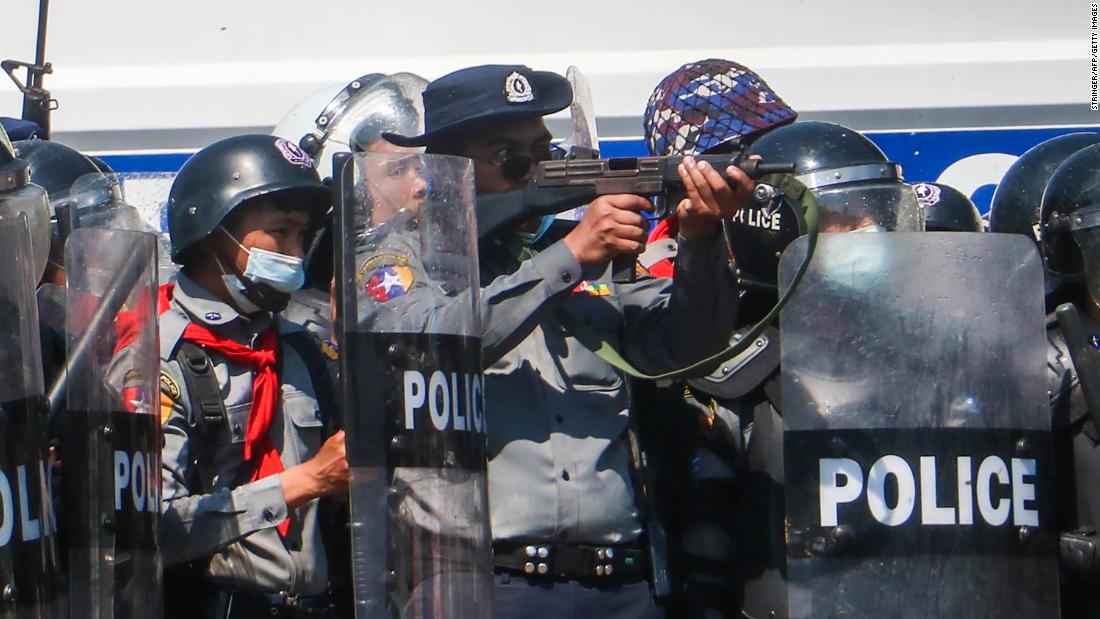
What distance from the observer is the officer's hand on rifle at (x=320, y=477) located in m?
2.89

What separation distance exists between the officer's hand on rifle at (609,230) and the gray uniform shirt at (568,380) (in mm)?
32

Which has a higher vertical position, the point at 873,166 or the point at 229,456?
the point at 873,166

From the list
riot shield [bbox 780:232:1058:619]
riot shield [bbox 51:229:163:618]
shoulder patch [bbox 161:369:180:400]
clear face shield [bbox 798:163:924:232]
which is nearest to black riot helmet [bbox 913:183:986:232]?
clear face shield [bbox 798:163:924:232]

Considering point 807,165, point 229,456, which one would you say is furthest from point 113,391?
point 807,165

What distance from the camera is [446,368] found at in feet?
8.28

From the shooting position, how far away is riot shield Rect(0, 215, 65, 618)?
226cm

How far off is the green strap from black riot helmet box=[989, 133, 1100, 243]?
4.63 ft

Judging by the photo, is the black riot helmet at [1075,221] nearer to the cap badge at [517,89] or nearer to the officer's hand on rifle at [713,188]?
the officer's hand on rifle at [713,188]

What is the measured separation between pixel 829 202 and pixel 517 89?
0.70 meters

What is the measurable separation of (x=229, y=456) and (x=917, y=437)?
125cm

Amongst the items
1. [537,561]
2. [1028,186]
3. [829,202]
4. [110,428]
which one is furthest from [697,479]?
[1028,186]

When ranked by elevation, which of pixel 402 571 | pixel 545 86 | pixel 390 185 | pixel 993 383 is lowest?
pixel 402 571

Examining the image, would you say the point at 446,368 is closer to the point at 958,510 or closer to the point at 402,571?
the point at 402,571

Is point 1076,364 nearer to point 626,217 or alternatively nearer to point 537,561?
point 626,217
